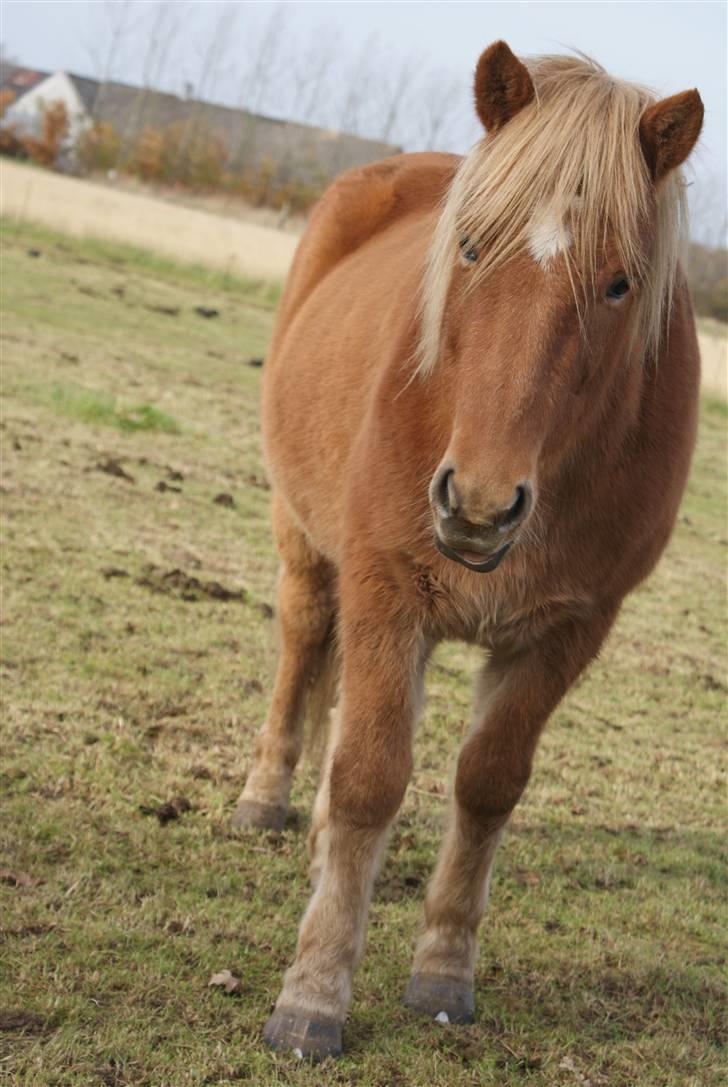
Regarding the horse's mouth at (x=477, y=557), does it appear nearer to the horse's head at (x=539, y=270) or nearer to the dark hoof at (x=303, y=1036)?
the horse's head at (x=539, y=270)

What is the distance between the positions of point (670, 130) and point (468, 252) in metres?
0.49

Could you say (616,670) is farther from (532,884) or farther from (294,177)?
(294,177)

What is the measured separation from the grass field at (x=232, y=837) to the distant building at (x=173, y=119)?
59.1 m

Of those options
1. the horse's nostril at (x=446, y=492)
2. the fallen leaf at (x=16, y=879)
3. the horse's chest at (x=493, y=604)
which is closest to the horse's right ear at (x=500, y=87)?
the horse's nostril at (x=446, y=492)

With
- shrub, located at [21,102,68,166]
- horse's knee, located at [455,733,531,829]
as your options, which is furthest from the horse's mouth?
shrub, located at [21,102,68,166]

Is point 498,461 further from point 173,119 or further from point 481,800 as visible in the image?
point 173,119

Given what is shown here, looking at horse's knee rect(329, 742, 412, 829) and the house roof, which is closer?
horse's knee rect(329, 742, 412, 829)

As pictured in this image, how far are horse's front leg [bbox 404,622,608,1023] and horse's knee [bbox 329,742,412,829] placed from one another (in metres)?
0.23

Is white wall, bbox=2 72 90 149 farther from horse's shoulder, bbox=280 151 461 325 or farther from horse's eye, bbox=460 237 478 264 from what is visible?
horse's eye, bbox=460 237 478 264

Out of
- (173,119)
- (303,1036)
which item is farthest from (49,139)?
(303,1036)

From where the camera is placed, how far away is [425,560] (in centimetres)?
300

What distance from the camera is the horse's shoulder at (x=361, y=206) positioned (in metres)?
4.79

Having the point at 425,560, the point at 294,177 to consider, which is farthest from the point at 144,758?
the point at 294,177

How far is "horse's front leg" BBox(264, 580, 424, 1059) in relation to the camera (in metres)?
3.01
